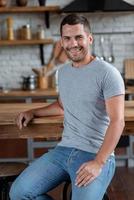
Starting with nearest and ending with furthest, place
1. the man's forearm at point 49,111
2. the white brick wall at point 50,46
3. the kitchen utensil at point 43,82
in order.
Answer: the man's forearm at point 49,111
the kitchen utensil at point 43,82
the white brick wall at point 50,46

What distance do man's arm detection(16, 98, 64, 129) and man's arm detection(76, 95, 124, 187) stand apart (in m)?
0.47

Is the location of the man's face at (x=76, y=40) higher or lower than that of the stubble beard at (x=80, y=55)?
higher

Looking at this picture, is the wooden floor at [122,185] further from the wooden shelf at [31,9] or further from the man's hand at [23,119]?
the wooden shelf at [31,9]

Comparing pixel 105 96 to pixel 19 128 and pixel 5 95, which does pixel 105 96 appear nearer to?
pixel 19 128

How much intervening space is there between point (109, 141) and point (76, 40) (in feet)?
1.72

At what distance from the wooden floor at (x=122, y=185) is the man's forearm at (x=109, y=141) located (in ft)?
5.69

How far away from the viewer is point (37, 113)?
2.32m

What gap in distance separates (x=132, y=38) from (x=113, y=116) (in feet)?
10.7

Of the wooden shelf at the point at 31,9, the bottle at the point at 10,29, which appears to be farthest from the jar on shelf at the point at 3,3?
the bottle at the point at 10,29

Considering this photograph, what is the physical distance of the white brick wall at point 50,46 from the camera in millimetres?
4992

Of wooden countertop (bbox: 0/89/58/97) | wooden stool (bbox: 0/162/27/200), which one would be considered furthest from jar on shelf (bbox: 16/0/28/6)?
wooden stool (bbox: 0/162/27/200)

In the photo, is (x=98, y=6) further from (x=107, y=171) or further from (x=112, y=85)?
(x=107, y=171)

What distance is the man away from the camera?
1.92 metres

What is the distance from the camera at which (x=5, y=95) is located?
439cm
